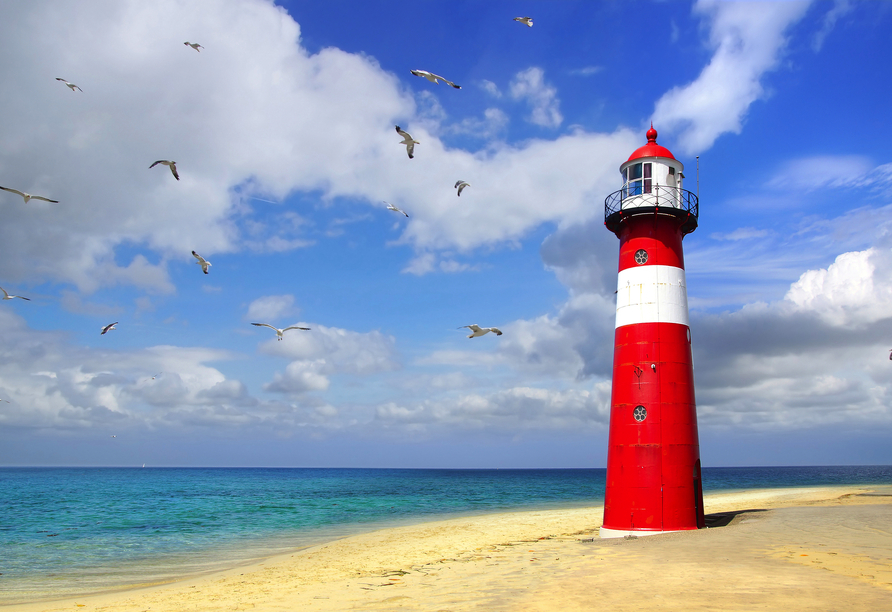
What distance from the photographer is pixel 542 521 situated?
92.7ft

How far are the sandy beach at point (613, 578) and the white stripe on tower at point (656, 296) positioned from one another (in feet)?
17.6

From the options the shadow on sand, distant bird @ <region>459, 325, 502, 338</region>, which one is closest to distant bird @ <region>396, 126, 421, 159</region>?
distant bird @ <region>459, 325, 502, 338</region>

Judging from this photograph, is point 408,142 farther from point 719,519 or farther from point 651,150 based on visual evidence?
point 719,519

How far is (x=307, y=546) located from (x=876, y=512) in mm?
19127

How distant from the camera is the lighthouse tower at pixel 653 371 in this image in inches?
584

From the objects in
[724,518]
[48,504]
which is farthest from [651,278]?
[48,504]

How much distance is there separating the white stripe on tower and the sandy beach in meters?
5.36

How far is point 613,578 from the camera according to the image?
9.66 meters

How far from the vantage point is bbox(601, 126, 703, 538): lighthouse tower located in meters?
14.8

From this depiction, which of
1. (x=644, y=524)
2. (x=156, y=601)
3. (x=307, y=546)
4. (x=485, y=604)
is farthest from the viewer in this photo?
(x=307, y=546)

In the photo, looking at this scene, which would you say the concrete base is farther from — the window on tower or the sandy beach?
the window on tower

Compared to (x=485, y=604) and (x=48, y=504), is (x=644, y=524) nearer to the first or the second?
(x=485, y=604)

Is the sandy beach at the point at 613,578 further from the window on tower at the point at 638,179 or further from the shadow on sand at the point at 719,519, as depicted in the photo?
the window on tower at the point at 638,179

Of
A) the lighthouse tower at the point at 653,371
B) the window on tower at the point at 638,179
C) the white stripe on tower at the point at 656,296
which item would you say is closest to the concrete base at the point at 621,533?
the lighthouse tower at the point at 653,371
